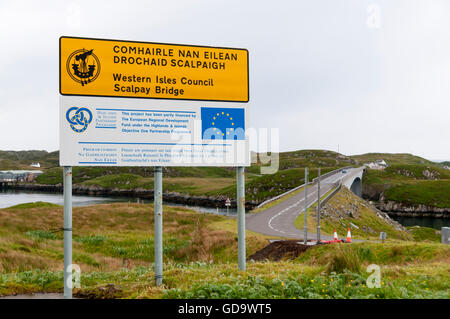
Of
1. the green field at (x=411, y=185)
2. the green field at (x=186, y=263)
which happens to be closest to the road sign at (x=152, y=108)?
the green field at (x=186, y=263)

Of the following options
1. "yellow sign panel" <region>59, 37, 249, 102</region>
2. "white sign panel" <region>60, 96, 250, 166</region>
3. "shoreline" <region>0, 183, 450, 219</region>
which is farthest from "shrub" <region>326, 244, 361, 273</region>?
"shoreline" <region>0, 183, 450, 219</region>

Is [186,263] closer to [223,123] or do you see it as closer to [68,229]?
[68,229]

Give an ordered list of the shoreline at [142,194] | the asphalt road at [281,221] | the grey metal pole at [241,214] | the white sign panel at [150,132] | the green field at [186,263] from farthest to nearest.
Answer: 1. the shoreline at [142,194]
2. the asphalt road at [281,221]
3. the grey metal pole at [241,214]
4. the white sign panel at [150,132]
5. the green field at [186,263]

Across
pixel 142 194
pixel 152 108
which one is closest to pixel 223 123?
pixel 152 108

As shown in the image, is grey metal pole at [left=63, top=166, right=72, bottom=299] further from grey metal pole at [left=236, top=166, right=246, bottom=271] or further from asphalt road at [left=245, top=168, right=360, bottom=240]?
asphalt road at [left=245, top=168, right=360, bottom=240]

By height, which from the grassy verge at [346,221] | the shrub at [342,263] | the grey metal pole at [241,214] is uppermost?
the grey metal pole at [241,214]

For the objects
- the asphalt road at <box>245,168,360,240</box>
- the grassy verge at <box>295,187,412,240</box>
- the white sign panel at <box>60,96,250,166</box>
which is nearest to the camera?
the white sign panel at <box>60,96,250,166</box>

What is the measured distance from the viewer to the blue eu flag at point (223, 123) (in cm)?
865

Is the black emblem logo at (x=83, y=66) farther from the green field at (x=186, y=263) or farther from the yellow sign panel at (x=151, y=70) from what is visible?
the green field at (x=186, y=263)

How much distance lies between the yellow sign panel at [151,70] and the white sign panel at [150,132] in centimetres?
23

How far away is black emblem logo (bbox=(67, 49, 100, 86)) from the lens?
7777 mm

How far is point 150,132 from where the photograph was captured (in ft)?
27.1

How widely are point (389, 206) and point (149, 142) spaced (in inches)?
4610
